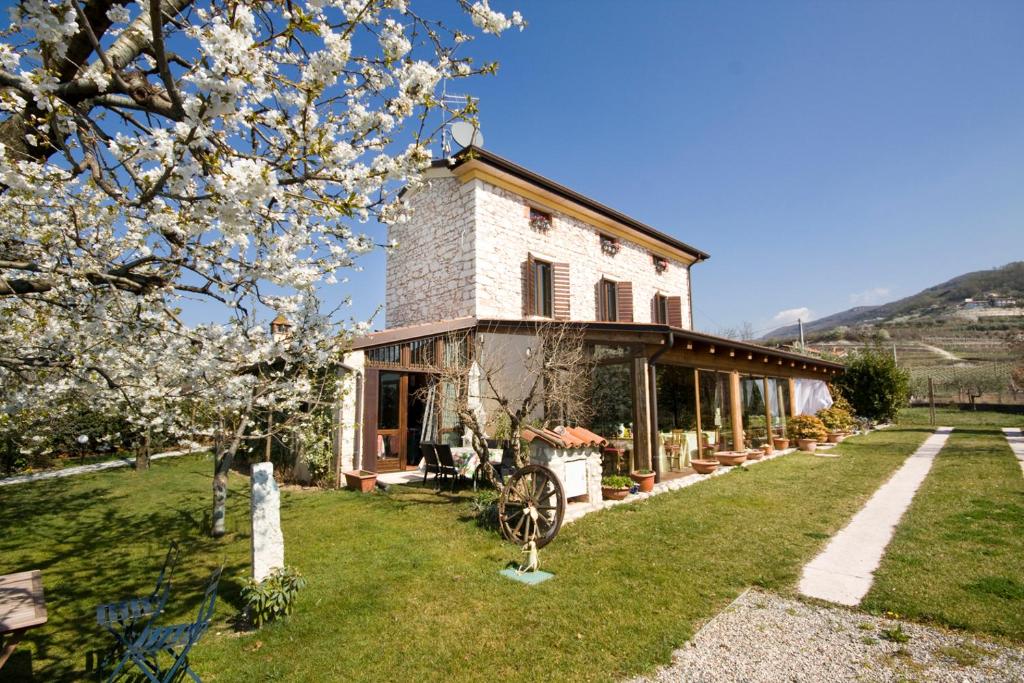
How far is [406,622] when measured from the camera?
389 cm

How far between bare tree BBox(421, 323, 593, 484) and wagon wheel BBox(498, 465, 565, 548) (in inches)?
25.9

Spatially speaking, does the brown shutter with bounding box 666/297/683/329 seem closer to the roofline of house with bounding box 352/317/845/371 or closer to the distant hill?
the roofline of house with bounding box 352/317/845/371

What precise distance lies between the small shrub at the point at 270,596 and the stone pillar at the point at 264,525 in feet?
0.30

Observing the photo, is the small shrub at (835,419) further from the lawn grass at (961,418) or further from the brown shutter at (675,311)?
the lawn grass at (961,418)

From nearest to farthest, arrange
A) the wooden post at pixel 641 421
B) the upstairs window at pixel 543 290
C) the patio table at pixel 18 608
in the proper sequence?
the patio table at pixel 18 608
the wooden post at pixel 641 421
the upstairs window at pixel 543 290

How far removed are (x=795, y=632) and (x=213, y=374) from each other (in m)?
5.19

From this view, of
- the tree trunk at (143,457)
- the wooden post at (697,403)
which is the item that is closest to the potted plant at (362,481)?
the tree trunk at (143,457)

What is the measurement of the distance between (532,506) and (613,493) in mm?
2183

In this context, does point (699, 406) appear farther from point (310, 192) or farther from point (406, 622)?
point (310, 192)

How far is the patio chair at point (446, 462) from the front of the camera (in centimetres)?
816

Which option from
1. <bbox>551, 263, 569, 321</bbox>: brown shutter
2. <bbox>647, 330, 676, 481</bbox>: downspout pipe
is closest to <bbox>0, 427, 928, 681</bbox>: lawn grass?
<bbox>647, 330, 676, 481</bbox>: downspout pipe

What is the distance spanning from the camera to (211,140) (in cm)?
240

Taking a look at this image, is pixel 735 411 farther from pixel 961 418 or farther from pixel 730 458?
pixel 961 418

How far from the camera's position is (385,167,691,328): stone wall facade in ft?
35.6
